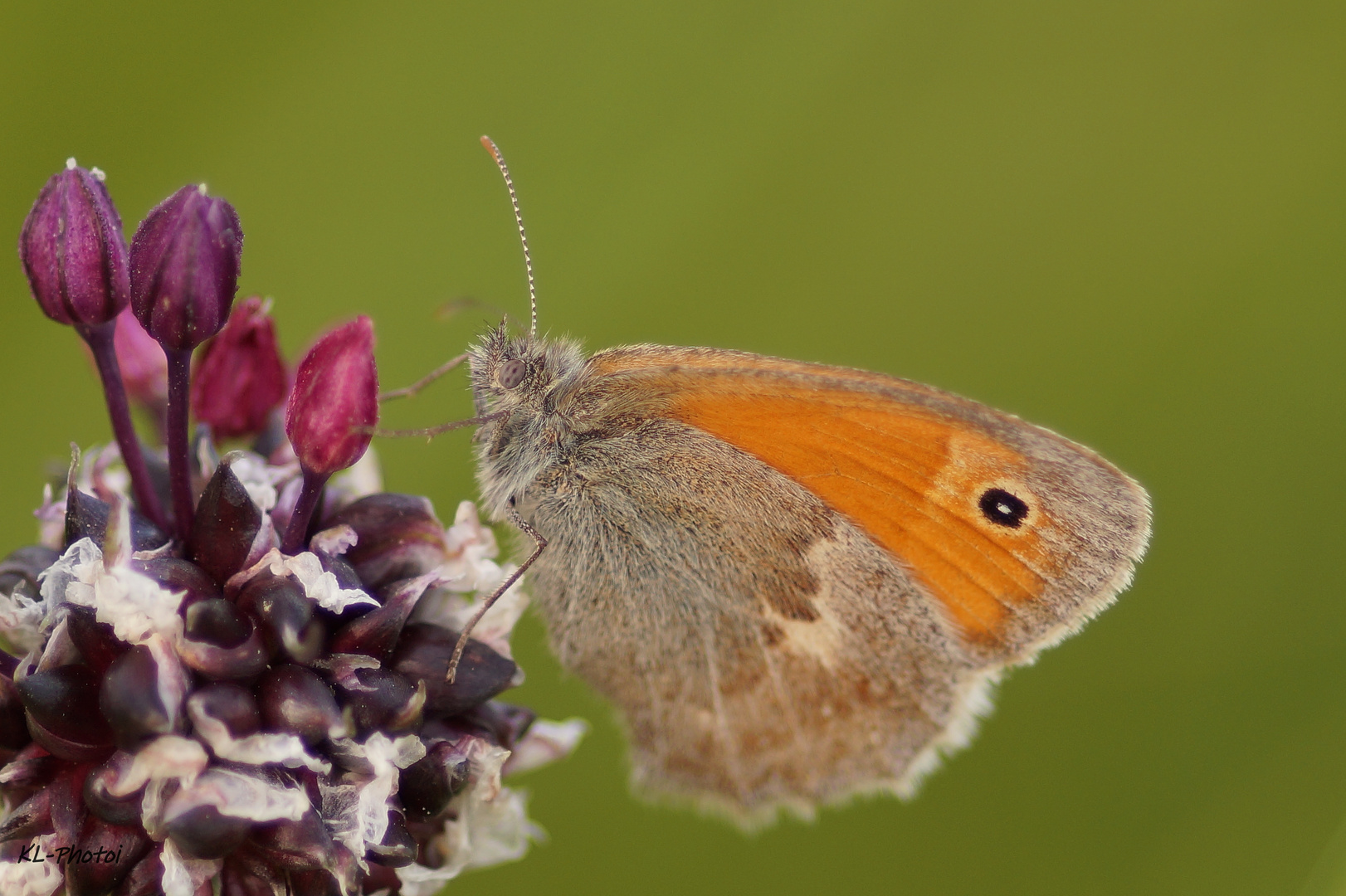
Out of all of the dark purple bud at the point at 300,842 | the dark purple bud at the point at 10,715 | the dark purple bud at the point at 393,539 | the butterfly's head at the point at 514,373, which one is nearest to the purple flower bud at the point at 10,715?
the dark purple bud at the point at 10,715

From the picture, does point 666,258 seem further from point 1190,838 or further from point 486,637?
point 1190,838

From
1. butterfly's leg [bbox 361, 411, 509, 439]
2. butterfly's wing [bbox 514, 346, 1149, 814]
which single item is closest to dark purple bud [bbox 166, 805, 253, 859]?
butterfly's leg [bbox 361, 411, 509, 439]

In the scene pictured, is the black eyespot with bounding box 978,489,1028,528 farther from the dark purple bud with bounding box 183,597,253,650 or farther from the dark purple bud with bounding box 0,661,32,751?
the dark purple bud with bounding box 0,661,32,751

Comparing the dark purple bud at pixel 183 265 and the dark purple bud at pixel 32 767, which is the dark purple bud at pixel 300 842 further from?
the dark purple bud at pixel 183 265

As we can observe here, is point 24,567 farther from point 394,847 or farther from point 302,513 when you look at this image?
point 394,847

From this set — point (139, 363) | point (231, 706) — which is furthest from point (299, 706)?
point (139, 363)

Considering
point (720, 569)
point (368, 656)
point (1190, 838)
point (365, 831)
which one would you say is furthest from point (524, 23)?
point (1190, 838)
